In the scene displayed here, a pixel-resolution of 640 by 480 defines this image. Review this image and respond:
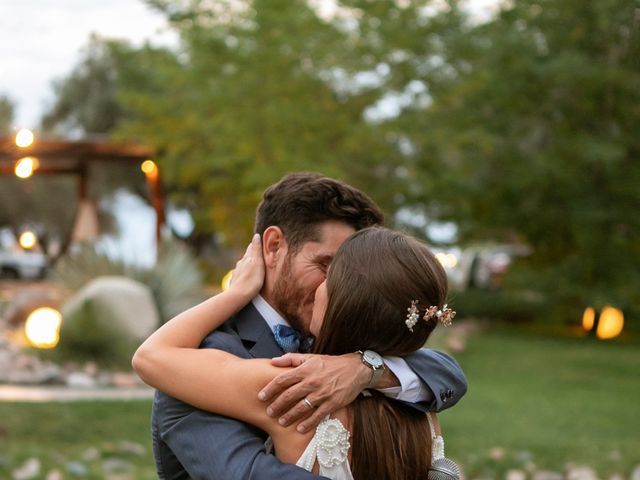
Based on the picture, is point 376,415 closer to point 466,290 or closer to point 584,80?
point 584,80

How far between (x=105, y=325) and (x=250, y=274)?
9303 mm

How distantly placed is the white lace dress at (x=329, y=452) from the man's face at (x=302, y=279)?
377mm

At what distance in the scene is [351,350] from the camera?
7.64ft

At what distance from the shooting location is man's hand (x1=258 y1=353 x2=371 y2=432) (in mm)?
2170

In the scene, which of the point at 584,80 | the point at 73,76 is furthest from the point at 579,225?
the point at 73,76

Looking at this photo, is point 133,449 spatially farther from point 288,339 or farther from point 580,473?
point 288,339

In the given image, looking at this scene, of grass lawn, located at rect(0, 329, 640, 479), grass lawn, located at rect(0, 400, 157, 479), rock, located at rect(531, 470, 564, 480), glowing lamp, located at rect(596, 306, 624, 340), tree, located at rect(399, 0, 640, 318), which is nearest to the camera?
grass lawn, located at rect(0, 400, 157, 479)

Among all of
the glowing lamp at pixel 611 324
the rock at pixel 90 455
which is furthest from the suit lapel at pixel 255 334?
the glowing lamp at pixel 611 324

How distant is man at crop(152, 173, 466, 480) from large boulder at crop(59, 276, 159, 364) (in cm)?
914

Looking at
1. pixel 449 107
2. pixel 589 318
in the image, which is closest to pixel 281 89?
pixel 449 107

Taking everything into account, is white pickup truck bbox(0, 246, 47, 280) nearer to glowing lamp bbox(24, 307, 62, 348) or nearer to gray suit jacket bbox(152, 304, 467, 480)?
glowing lamp bbox(24, 307, 62, 348)

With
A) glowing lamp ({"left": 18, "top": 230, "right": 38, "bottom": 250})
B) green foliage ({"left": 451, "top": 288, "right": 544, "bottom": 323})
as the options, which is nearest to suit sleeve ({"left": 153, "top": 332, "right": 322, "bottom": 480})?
glowing lamp ({"left": 18, "top": 230, "right": 38, "bottom": 250})

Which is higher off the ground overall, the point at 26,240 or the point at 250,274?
the point at 26,240

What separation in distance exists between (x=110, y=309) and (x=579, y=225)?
1007cm
